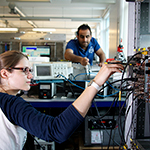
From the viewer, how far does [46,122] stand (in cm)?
71

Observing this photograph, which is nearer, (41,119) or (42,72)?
(41,119)

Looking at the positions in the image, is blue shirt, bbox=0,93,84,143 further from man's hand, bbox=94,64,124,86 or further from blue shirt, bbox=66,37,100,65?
blue shirt, bbox=66,37,100,65

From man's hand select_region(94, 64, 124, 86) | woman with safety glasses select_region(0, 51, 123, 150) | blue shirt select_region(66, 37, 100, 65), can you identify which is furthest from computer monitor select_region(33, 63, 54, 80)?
man's hand select_region(94, 64, 124, 86)

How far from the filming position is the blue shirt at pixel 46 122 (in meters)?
0.69

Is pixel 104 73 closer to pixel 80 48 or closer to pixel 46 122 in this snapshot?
pixel 46 122

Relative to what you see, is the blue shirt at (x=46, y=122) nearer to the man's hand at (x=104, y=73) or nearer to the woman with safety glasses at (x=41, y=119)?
the woman with safety glasses at (x=41, y=119)

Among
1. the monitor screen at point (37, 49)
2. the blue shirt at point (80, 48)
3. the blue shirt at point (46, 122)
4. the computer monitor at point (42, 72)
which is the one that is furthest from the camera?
the monitor screen at point (37, 49)

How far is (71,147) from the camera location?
2.24 metres

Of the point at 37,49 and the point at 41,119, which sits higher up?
the point at 37,49

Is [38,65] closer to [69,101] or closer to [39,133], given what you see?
[69,101]

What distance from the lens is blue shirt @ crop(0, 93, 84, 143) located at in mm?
689

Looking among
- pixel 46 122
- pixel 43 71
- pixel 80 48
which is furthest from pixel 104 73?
pixel 80 48

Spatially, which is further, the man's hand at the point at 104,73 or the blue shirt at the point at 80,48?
the blue shirt at the point at 80,48

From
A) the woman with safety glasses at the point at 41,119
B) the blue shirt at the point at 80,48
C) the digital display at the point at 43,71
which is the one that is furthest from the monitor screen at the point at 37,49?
the woman with safety glasses at the point at 41,119
